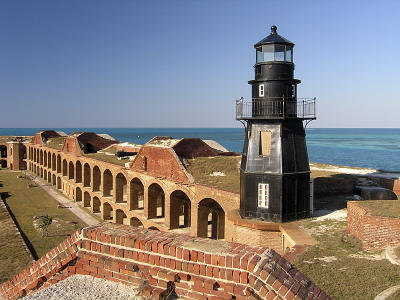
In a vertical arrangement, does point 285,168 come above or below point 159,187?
above

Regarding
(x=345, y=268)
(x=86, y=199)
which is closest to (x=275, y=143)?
(x=345, y=268)

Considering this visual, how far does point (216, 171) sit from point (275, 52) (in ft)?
28.8

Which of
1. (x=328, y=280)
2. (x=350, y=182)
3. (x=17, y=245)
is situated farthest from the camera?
(x=17, y=245)

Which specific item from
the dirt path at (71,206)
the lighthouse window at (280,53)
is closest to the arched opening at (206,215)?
Result: the lighthouse window at (280,53)

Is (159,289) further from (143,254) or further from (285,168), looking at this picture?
(285,168)

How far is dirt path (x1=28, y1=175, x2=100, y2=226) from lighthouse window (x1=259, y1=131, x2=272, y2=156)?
17.4 m

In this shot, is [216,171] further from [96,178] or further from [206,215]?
[96,178]

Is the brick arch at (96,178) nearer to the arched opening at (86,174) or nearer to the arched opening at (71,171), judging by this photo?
the arched opening at (86,174)

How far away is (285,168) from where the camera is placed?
13.2 metres

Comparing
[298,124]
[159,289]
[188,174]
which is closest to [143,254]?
[159,289]

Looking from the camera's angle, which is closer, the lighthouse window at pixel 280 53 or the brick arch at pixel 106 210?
the lighthouse window at pixel 280 53

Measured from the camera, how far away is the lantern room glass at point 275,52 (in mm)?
13273

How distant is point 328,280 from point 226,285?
16.3ft

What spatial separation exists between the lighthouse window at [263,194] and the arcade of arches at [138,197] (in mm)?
2003
